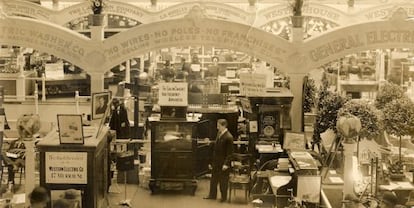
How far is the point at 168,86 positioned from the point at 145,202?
801mm

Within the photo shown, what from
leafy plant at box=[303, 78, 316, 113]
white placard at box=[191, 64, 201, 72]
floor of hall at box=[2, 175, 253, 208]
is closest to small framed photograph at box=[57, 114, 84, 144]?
floor of hall at box=[2, 175, 253, 208]

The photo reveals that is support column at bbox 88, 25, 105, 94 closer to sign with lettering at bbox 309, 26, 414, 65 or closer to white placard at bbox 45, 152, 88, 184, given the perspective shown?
white placard at bbox 45, 152, 88, 184

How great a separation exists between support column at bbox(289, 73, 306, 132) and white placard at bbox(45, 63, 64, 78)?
61.2 inches

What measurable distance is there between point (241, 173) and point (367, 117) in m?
0.92

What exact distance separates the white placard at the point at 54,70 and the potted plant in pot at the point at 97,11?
1.23ft

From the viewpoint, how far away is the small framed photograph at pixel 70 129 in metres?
4.43

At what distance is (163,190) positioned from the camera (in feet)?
17.0

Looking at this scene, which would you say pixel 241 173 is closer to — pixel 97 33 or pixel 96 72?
pixel 96 72

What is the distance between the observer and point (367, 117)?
190 inches

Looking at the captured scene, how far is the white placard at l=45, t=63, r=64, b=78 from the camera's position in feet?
16.1

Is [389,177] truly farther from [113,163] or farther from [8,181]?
[8,181]

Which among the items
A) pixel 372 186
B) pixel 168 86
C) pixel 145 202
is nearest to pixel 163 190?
pixel 145 202

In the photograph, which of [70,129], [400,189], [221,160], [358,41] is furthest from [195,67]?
[400,189]

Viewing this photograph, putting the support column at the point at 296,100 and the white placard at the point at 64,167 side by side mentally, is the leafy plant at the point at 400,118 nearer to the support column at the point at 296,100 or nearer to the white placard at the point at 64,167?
the support column at the point at 296,100
